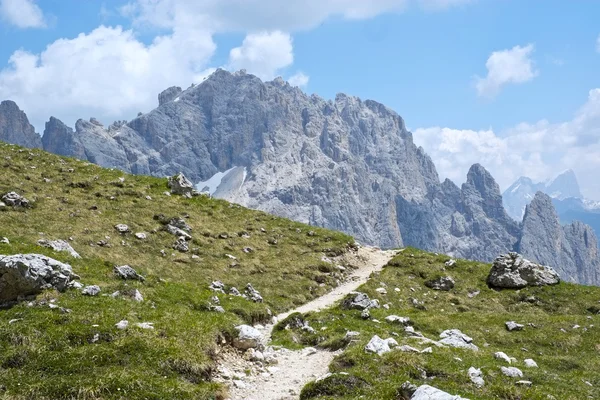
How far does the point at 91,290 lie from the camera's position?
21.1m

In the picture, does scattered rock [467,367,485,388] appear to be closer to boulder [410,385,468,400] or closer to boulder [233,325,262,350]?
boulder [410,385,468,400]

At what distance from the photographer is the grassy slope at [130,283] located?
14359 mm

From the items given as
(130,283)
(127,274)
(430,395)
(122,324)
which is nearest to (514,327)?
(430,395)

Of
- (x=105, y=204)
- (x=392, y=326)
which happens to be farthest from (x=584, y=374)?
(x=105, y=204)

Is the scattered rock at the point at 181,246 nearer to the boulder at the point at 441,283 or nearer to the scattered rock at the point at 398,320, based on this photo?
the scattered rock at the point at 398,320

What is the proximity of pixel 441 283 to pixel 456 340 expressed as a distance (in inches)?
740

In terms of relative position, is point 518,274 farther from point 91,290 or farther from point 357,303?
point 91,290

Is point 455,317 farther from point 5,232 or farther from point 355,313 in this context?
point 5,232

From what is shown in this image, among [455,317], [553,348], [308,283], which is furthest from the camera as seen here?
[308,283]

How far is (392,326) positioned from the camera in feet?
87.5

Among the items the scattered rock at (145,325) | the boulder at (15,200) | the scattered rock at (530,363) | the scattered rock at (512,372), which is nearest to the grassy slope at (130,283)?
the scattered rock at (145,325)

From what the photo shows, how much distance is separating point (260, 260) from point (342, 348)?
20.1 metres

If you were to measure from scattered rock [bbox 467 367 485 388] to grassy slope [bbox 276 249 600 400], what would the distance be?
0.21 metres

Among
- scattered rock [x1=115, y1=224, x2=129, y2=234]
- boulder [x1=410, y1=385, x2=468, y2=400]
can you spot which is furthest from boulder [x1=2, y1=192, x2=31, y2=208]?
boulder [x1=410, y1=385, x2=468, y2=400]
